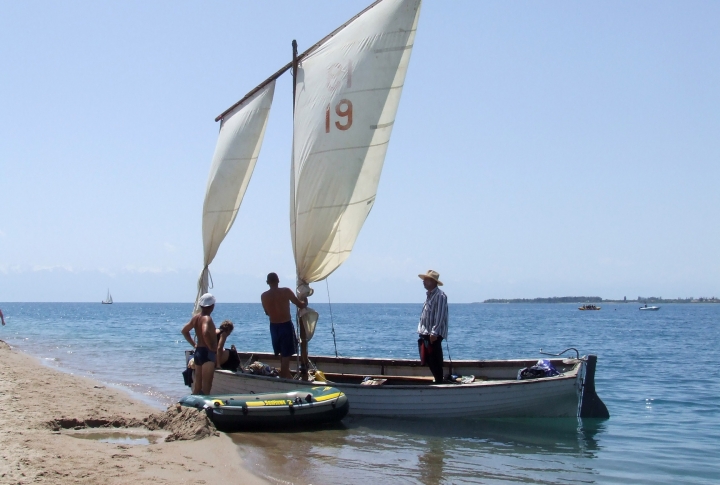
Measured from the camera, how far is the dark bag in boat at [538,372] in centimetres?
1143

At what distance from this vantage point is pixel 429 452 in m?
9.14

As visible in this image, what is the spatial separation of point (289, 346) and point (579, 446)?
4554 mm

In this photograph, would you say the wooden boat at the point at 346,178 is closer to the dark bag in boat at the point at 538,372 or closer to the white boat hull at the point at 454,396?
the white boat hull at the point at 454,396

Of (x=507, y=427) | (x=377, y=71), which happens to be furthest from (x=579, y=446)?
(x=377, y=71)

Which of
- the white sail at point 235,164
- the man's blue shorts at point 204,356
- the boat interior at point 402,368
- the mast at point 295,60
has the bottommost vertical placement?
the boat interior at point 402,368

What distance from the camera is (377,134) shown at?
11.7 metres

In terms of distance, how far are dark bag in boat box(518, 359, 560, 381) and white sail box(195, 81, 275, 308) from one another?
5563 mm

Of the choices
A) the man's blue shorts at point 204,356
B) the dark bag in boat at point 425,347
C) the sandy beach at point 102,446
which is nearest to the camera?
the sandy beach at point 102,446

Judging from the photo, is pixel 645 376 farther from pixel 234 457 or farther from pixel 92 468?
pixel 92 468

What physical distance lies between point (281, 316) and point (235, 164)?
9.56 feet

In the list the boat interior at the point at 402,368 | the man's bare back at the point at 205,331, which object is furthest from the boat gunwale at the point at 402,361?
the man's bare back at the point at 205,331

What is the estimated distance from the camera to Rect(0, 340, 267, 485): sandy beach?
656cm

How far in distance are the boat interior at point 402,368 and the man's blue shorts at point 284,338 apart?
733mm

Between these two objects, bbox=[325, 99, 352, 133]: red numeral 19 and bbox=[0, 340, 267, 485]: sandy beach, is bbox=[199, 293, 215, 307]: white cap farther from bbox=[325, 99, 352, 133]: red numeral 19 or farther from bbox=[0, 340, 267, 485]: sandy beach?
bbox=[325, 99, 352, 133]: red numeral 19
